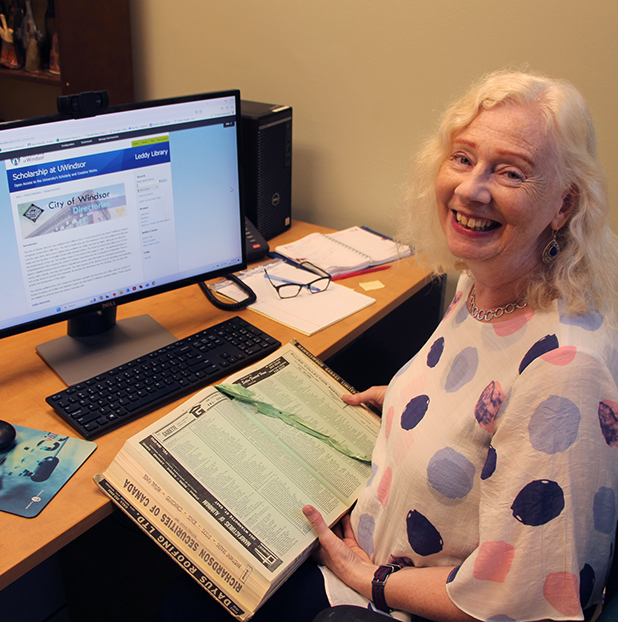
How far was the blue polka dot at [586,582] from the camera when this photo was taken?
0.69m

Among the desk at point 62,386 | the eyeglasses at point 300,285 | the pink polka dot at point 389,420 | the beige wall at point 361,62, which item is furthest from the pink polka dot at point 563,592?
the beige wall at point 361,62

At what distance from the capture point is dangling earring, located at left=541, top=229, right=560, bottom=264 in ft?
2.72

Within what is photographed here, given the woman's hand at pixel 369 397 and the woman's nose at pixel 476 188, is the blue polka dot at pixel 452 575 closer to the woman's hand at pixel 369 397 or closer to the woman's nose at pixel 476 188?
the woman's hand at pixel 369 397

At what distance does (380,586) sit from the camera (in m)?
0.83

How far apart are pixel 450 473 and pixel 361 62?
1.34 m

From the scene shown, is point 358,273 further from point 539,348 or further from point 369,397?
point 539,348

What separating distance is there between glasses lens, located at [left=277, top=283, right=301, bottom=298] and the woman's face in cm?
60

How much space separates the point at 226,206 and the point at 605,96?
3.27 ft

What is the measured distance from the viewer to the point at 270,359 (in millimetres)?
1113

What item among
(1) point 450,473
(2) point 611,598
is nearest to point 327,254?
(1) point 450,473

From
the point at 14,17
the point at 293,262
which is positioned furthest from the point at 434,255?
the point at 14,17

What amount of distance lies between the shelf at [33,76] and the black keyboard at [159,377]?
144 centimetres

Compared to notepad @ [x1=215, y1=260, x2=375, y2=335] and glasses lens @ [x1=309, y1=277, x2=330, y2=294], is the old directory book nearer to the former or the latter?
notepad @ [x1=215, y1=260, x2=375, y2=335]

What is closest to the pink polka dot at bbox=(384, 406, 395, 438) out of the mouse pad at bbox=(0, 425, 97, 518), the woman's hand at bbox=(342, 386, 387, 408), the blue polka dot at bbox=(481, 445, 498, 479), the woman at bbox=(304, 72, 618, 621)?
the woman at bbox=(304, 72, 618, 621)
